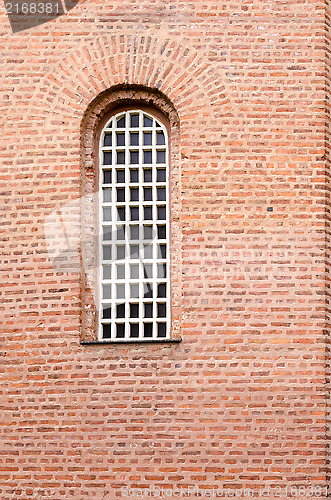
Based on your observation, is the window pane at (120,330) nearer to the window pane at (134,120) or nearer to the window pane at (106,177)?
the window pane at (106,177)

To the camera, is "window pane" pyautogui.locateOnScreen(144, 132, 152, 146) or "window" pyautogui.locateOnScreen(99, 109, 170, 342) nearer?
"window" pyautogui.locateOnScreen(99, 109, 170, 342)

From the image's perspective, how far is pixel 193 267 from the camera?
6668 mm

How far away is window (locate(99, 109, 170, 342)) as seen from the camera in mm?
6868

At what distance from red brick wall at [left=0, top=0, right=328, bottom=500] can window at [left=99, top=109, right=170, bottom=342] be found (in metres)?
0.31

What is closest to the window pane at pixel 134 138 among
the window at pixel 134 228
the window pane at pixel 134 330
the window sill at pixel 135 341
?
the window at pixel 134 228

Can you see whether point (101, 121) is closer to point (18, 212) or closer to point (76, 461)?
point (18, 212)

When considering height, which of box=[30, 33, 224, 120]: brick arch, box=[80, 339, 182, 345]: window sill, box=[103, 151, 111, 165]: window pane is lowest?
box=[80, 339, 182, 345]: window sill

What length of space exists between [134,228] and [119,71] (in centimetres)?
169

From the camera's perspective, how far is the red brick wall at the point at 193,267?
6426mm

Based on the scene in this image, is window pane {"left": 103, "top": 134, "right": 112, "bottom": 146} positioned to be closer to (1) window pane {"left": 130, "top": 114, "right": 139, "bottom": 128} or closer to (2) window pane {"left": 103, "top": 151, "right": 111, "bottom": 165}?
(2) window pane {"left": 103, "top": 151, "right": 111, "bottom": 165}

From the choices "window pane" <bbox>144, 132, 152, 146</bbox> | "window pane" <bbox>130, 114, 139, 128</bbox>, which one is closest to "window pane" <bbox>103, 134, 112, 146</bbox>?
"window pane" <bbox>130, 114, 139, 128</bbox>

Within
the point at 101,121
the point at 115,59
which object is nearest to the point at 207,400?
the point at 101,121

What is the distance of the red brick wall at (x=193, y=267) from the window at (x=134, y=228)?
313 millimetres

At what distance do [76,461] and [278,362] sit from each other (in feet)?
7.29
